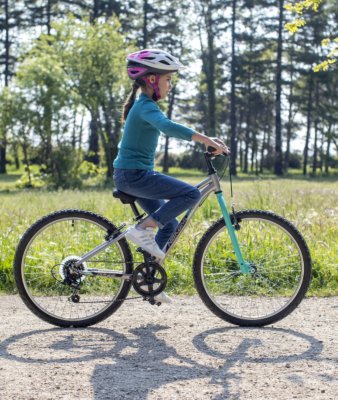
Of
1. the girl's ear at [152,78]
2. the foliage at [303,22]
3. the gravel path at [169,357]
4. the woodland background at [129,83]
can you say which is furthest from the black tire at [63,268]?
the woodland background at [129,83]

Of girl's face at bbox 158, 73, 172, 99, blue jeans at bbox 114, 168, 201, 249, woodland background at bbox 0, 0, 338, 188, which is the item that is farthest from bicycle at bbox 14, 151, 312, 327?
woodland background at bbox 0, 0, 338, 188

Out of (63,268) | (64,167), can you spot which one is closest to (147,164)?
(63,268)

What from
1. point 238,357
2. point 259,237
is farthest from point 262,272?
point 238,357

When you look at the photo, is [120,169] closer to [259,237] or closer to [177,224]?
[177,224]

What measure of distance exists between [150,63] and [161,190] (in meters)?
0.94

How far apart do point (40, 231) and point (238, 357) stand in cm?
184

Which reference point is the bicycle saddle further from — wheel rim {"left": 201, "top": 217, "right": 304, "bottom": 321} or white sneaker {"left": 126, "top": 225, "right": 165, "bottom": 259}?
wheel rim {"left": 201, "top": 217, "right": 304, "bottom": 321}

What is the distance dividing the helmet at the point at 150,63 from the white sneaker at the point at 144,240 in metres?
1.15

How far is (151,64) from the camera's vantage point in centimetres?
485

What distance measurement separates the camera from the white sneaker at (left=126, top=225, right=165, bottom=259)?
4910 millimetres

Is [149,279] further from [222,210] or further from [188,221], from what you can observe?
[222,210]

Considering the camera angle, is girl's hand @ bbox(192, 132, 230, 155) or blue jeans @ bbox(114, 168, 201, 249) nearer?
girl's hand @ bbox(192, 132, 230, 155)

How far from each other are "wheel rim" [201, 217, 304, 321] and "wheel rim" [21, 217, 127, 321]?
0.78 m

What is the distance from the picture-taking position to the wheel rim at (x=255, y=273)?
5.07 meters
